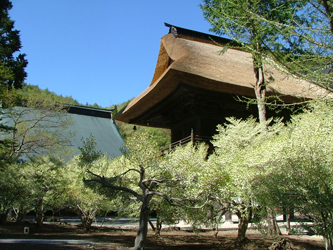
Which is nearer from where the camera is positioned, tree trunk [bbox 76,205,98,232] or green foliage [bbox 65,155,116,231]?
green foliage [bbox 65,155,116,231]

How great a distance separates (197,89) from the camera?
40.0 ft

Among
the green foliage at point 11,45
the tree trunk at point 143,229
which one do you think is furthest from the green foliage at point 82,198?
the green foliage at point 11,45

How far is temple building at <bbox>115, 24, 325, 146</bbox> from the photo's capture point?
1125 cm

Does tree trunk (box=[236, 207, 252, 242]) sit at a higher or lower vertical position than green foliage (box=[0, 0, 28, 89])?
lower

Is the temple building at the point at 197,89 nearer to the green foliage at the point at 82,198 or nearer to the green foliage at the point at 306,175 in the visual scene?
the green foliage at the point at 82,198

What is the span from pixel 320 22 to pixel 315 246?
22.0 ft

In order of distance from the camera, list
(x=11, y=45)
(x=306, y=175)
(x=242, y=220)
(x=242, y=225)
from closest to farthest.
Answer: (x=306, y=175) → (x=242, y=220) → (x=242, y=225) → (x=11, y=45)

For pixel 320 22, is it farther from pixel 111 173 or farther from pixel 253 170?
pixel 111 173

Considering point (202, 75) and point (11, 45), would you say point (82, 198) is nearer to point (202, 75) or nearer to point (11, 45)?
point (202, 75)

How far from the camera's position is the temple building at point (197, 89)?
1125 cm

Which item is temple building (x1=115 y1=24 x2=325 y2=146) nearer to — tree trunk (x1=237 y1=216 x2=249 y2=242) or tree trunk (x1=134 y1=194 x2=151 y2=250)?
tree trunk (x1=237 y1=216 x2=249 y2=242)

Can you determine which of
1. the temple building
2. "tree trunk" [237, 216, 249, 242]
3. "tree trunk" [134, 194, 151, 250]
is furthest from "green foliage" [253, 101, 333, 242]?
the temple building

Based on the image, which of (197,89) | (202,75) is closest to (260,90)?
(202,75)

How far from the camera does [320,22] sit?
4.84 meters
